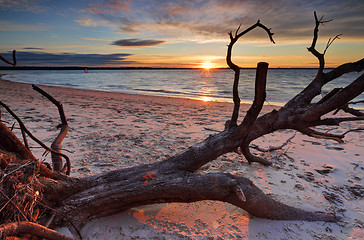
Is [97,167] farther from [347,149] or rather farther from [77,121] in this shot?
[347,149]

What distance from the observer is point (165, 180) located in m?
2.44

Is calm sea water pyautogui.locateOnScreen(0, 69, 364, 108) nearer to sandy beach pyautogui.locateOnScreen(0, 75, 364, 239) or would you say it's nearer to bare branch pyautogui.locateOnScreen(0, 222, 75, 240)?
sandy beach pyautogui.locateOnScreen(0, 75, 364, 239)

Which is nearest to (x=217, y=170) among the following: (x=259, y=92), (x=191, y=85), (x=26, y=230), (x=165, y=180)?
(x=165, y=180)

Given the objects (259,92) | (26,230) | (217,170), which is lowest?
(217,170)

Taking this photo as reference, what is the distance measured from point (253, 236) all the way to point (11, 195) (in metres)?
A: 2.41

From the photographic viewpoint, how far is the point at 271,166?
421 centimetres

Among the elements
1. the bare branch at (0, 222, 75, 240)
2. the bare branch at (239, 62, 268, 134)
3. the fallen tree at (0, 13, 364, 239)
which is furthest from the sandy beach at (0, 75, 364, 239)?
the bare branch at (239, 62, 268, 134)

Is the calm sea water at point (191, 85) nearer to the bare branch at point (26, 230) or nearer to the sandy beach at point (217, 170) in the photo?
the sandy beach at point (217, 170)

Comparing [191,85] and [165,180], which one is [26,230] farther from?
[191,85]

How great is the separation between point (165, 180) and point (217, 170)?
1.79m

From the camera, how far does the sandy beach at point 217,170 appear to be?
94.9 inches

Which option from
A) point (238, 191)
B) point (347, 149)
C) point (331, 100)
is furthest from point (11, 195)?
point (347, 149)

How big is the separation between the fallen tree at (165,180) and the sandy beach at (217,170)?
0.66 feet

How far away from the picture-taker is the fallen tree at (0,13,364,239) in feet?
6.23
